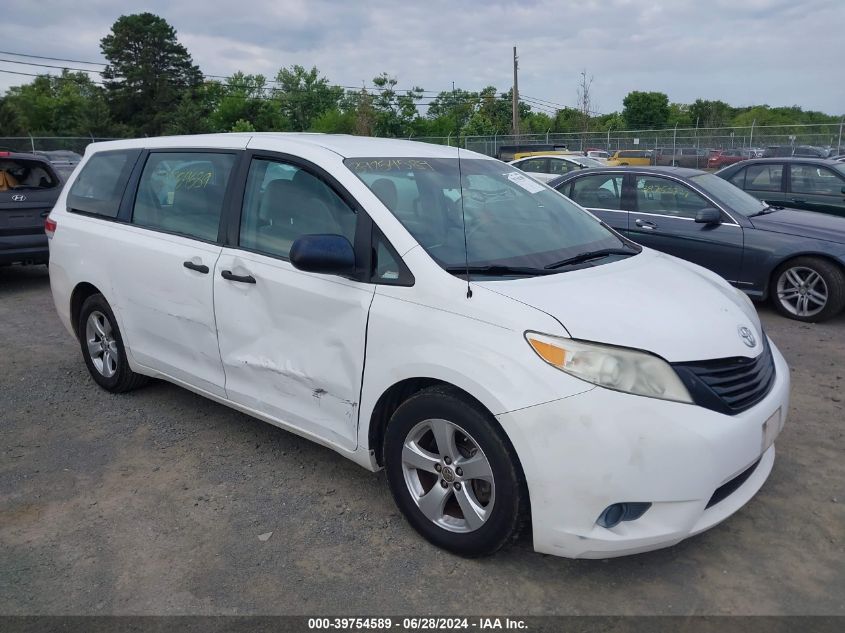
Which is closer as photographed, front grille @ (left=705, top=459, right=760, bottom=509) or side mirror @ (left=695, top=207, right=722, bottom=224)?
front grille @ (left=705, top=459, right=760, bottom=509)

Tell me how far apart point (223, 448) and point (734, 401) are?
9.22 feet

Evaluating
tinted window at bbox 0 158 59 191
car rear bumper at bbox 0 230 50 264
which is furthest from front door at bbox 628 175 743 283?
tinted window at bbox 0 158 59 191

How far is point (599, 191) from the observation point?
815cm

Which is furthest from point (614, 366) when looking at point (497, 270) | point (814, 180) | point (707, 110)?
point (707, 110)

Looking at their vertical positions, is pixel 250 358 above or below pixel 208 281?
below

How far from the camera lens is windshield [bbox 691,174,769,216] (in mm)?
7332

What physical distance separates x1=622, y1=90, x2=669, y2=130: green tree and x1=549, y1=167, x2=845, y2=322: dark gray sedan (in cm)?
7535

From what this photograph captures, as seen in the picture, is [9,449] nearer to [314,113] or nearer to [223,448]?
[223,448]

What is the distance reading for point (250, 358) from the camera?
12.0 ft

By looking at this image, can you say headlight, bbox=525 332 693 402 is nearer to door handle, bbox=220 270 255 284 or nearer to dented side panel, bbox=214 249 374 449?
dented side panel, bbox=214 249 374 449

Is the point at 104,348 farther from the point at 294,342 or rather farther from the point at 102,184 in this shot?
the point at 294,342

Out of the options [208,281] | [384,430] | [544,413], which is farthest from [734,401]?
[208,281]

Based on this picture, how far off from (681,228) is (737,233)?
1.83ft

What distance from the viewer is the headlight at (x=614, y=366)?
2.59 meters
